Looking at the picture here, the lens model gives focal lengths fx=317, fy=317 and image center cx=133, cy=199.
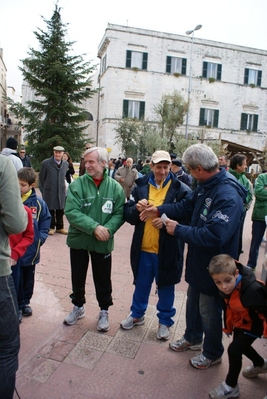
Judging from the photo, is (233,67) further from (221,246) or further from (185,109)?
(221,246)

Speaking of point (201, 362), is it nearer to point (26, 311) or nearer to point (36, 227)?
point (26, 311)

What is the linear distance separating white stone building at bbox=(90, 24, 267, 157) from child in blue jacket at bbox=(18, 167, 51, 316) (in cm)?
2445

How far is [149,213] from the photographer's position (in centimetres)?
307

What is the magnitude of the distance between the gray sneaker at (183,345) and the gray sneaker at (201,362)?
0.21 metres

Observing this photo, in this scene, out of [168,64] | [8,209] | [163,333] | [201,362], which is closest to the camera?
[8,209]

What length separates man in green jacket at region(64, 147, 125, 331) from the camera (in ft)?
10.8

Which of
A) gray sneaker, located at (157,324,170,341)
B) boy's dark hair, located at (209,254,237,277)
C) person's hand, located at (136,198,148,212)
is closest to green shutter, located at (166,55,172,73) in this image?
person's hand, located at (136,198,148,212)

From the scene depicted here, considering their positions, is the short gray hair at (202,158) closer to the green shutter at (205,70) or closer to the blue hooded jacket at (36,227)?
the blue hooded jacket at (36,227)

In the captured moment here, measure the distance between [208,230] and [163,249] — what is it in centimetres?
73

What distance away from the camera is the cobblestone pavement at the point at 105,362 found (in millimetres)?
2516

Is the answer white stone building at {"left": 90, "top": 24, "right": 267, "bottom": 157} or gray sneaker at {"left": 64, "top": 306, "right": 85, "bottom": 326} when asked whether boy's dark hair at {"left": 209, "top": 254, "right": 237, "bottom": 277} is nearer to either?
gray sneaker at {"left": 64, "top": 306, "right": 85, "bottom": 326}

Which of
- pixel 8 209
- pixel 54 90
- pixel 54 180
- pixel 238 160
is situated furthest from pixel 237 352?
pixel 54 90

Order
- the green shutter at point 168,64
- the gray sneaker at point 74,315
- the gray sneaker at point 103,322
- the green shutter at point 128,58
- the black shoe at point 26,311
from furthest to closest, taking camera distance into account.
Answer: the green shutter at point 168,64, the green shutter at point 128,58, the black shoe at point 26,311, the gray sneaker at point 74,315, the gray sneaker at point 103,322

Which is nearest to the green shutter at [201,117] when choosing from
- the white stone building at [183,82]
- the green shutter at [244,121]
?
the white stone building at [183,82]
